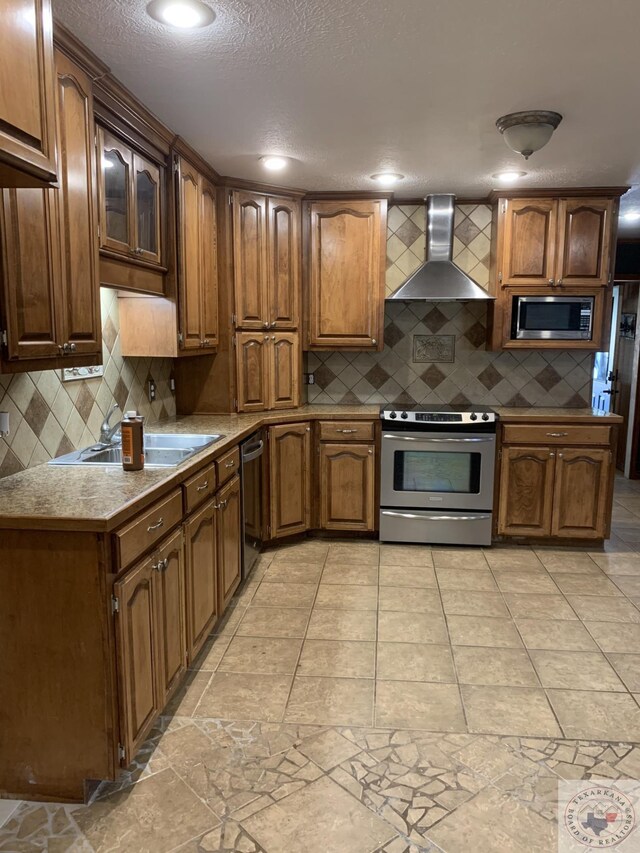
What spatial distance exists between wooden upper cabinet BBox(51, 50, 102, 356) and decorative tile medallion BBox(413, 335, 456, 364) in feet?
9.20

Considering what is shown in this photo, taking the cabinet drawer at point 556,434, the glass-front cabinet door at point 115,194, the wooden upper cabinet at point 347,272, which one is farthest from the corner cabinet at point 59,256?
the cabinet drawer at point 556,434

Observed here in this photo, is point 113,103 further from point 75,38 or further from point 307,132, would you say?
point 307,132

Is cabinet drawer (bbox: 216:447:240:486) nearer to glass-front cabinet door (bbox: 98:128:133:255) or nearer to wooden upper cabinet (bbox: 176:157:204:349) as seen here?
wooden upper cabinet (bbox: 176:157:204:349)

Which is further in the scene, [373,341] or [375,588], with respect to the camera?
[373,341]

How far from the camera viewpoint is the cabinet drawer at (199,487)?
2.32 metres

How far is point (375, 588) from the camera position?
134 inches

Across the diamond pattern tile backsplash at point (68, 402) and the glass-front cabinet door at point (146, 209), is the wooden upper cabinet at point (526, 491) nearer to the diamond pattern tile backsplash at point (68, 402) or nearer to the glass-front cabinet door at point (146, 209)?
the diamond pattern tile backsplash at point (68, 402)

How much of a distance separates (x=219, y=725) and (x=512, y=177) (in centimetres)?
343

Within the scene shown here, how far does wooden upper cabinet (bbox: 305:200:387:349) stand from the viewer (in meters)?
4.12

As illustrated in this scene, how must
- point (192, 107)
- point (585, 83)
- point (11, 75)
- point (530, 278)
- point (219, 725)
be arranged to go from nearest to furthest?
point (11, 75), point (219, 725), point (585, 83), point (192, 107), point (530, 278)

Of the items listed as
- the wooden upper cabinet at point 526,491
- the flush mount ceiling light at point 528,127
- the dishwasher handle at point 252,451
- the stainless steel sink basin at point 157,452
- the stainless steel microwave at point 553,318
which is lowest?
the wooden upper cabinet at point 526,491

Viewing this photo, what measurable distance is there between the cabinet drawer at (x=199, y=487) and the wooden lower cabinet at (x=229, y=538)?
13 cm

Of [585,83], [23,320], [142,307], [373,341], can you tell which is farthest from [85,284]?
[373,341]

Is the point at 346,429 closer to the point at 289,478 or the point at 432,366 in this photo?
the point at 289,478
